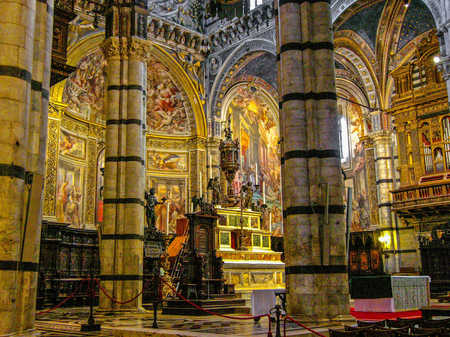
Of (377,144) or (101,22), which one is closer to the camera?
(101,22)

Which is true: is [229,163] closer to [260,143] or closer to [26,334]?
[260,143]

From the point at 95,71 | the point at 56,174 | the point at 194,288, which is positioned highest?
the point at 95,71

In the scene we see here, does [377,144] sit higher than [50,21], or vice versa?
[377,144]

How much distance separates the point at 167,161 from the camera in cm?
2492

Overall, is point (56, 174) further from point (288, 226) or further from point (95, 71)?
point (288, 226)

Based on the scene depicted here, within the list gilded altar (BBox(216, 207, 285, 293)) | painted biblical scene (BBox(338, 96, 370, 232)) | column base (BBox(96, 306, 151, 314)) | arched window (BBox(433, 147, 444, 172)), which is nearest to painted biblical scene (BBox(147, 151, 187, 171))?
gilded altar (BBox(216, 207, 285, 293))

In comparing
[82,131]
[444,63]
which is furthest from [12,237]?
[82,131]

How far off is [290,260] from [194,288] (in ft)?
16.4

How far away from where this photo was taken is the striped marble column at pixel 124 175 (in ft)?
40.3

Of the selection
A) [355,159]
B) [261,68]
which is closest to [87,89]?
[261,68]

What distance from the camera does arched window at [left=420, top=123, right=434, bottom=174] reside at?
65.1 feet

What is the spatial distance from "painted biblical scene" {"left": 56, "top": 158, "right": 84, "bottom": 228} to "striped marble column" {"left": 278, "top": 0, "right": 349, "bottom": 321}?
13377mm

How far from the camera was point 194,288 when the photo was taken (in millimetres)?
13102

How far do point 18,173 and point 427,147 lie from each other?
57.9 ft
